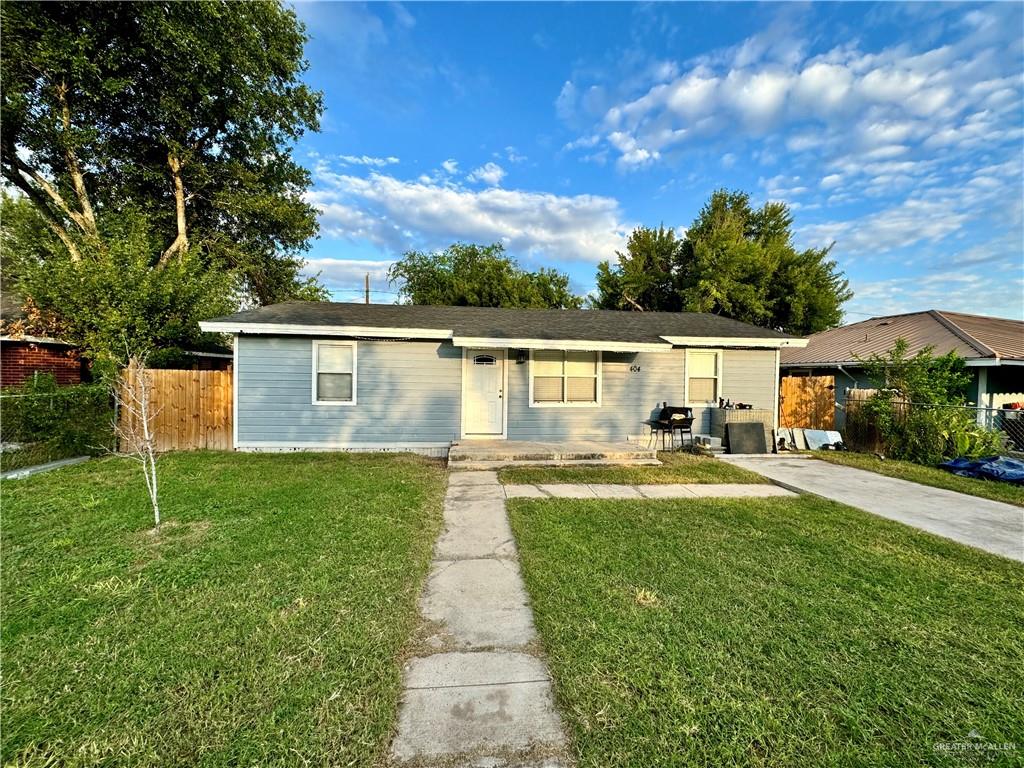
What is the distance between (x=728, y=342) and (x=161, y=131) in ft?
61.3

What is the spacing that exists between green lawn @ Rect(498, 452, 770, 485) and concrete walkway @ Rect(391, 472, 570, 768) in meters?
3.11

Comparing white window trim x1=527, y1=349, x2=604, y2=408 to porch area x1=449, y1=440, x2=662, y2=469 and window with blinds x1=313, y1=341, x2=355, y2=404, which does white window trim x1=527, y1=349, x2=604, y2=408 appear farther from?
window with blinds x1=313, y1=341, x2=355, y2=404

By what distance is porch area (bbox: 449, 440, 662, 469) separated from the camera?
766 centimetres

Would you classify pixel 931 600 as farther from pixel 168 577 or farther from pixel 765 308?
pixel 765 308

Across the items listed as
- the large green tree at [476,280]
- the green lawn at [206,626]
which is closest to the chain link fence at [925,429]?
the green lawn at [206,626]

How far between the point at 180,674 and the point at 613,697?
2.16 metres

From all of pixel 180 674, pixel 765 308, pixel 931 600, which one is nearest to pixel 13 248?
pixel 180 674

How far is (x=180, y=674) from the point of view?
2154 mm

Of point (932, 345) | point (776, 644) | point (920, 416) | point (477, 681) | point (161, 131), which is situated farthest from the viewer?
point (161, 131)

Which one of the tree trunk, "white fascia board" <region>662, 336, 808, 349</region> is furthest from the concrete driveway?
the tree trunk

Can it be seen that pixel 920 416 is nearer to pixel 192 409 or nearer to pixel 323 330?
pixel 323 330

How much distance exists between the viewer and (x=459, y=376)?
354 inches

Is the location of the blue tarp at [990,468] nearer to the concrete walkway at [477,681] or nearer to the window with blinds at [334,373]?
the concrete walkway at [477,681]

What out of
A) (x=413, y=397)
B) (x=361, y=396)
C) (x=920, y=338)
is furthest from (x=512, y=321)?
(x=920, y=338)
